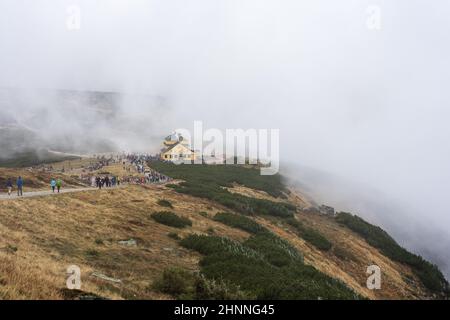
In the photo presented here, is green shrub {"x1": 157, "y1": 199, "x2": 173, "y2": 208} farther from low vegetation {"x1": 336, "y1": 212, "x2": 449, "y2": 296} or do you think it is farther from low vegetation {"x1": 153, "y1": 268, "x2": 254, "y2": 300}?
low vegetation {"x1": 336, "y1": 212, "x2": 449, "y2": 296}

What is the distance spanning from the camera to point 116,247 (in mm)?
18500

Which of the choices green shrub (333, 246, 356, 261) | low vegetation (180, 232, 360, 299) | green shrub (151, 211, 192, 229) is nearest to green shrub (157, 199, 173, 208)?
green shrub (151, 211, 192, 229)

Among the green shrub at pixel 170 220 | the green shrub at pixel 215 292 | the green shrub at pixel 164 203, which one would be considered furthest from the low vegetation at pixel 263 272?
the green shrub at pixel 164 203

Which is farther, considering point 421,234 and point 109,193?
point 421,234

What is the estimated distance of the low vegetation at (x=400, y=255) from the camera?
114 feet

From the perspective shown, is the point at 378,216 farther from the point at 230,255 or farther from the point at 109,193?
the point at 230,255

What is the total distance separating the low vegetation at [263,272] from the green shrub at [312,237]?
9.82 m

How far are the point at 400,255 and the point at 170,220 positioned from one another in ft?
82.7

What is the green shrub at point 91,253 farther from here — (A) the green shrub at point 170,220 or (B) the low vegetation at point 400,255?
(B) the low vegetation at point 400,255

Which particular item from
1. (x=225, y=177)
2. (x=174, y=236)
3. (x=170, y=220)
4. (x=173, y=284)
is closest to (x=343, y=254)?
(x=170, y=220)

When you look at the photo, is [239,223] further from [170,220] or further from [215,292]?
[215,292]

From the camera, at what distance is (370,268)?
31625mm

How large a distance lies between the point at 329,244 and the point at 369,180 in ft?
306
